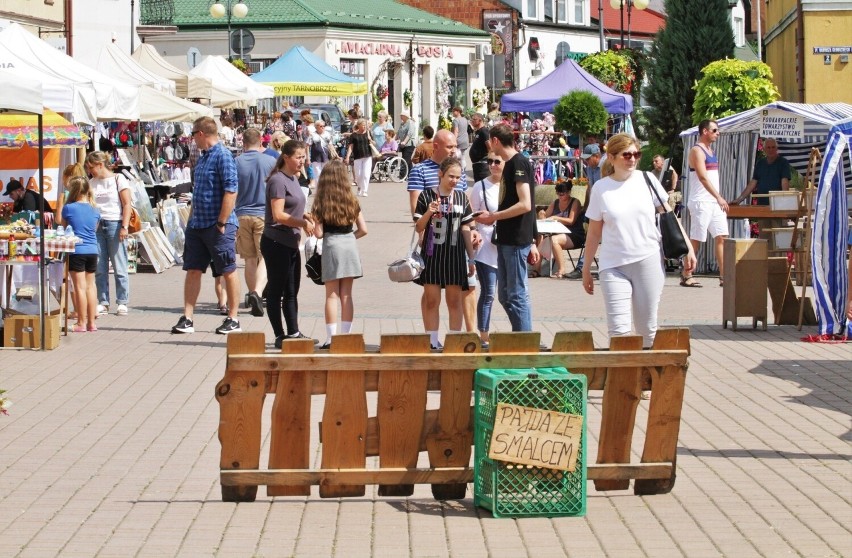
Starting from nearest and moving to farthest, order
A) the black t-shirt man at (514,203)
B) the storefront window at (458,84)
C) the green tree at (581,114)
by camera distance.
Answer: the black t-shirt man at (514,203) → the green tree at (581,114) → the storefront window at (458,84)

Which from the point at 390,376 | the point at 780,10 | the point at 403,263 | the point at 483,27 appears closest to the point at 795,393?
the point at 403,263

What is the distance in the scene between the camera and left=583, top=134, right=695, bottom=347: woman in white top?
9406 millimetres

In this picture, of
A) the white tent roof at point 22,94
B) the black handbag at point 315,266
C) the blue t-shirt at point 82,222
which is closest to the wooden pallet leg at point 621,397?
the black handbag at point 315,266

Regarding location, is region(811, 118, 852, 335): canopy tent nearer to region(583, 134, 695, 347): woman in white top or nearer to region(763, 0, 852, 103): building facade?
region(583, 134, 695, 347): woman in white top

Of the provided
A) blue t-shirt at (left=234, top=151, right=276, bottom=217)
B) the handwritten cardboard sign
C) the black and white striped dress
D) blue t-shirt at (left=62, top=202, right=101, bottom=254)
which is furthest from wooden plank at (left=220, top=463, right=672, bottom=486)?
blue t-shirt at (left=234, top=151, right=276, bottom=217)

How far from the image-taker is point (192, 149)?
101ft

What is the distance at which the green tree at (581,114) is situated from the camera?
1128 inches

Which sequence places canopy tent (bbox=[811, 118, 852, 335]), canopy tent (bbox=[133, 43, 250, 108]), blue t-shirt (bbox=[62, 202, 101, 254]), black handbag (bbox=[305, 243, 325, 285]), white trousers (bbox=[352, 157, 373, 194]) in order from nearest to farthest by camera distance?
black handbag (bbox=[305, 243, 325, 285]), canopy tent (bbox=[811, 118, 852, 335]), blue t-shirt (bbox=[62, 202, 101, 254]), canopy tent (bbox=[133, 43, 250, 108]), white trousers (bbox=[352, 157, 373, 194])

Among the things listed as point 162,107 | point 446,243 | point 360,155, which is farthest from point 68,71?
point 360,155

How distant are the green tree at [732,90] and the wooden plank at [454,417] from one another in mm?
16320

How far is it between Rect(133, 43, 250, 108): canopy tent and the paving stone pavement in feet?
47.7

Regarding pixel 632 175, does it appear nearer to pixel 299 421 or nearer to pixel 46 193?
pixel 299 421

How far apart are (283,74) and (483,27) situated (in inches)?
1385

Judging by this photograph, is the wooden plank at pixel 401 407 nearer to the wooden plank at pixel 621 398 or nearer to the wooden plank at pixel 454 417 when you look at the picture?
the wooden plank at pixel 454 417
